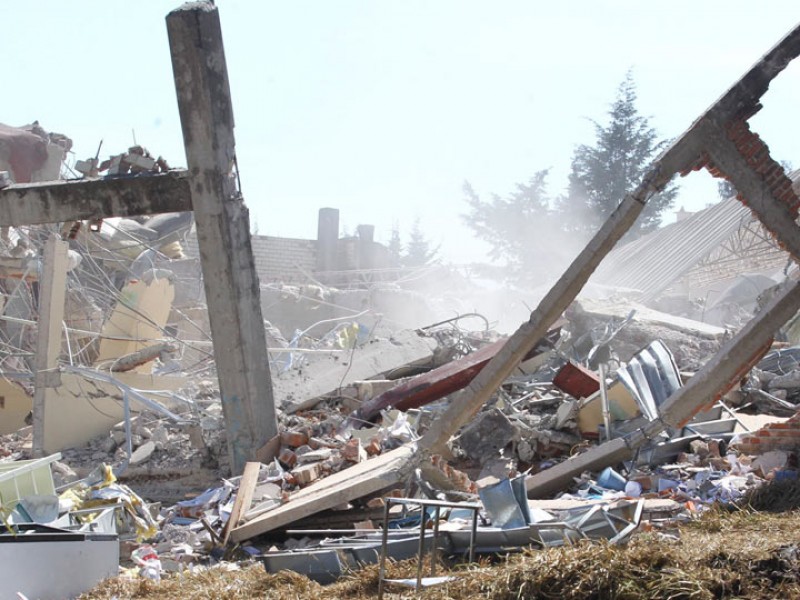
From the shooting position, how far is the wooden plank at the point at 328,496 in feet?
23.9

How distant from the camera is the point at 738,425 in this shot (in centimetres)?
873

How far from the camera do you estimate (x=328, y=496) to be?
23.9ft

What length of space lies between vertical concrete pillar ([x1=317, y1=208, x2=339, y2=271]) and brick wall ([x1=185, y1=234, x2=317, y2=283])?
0.25 meters

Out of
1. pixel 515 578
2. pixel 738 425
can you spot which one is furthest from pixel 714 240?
pixel 515 578

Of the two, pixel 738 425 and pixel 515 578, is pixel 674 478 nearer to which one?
pixel 738 425

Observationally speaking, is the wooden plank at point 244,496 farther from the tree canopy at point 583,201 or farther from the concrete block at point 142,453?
the tree canopy at point 583,201

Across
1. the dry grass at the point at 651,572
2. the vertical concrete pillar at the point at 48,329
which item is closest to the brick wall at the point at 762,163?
the dry grass at the point at 651,572

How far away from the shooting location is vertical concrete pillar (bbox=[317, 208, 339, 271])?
1147 inches

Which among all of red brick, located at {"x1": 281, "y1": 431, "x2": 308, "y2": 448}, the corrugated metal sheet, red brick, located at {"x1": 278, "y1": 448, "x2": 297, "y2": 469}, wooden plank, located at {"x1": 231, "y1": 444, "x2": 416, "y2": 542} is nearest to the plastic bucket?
wooden plank, located at {"x1": 231, "y1": 444, "x2": 416, "y2": 542}

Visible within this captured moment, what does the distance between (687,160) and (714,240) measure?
17839mm

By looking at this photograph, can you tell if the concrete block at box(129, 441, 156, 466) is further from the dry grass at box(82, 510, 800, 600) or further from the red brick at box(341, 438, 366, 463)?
the dry grass at box(82, 510, 800, 600)

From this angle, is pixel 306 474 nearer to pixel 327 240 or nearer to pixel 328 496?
pixel 328 496

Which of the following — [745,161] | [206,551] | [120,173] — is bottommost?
[206,551]

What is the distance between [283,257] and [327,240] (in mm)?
1575
